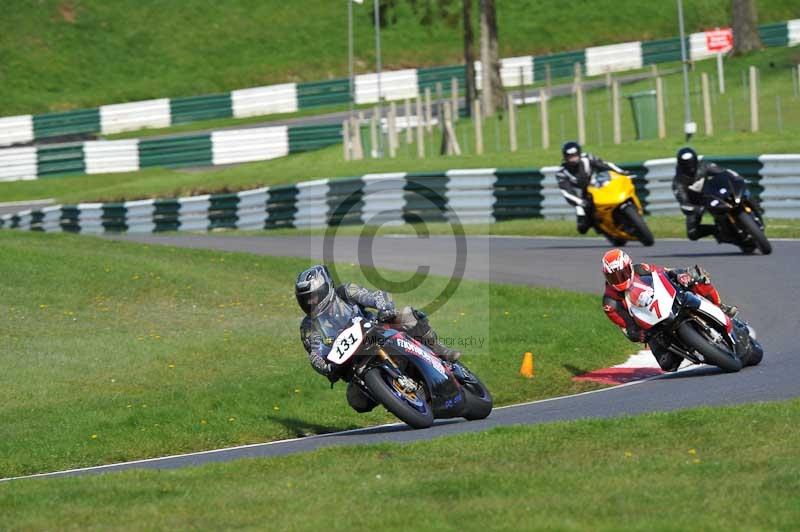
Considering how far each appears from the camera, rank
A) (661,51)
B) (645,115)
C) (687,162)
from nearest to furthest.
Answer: (687,162)
(645,115)
(661,51)

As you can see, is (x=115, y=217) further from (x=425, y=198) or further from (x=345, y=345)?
(x=345, y=345)

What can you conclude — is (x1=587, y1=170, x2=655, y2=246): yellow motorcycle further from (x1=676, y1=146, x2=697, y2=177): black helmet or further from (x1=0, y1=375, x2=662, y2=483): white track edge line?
(x1=0, y1=375, x2=662, y2=483): white track edge line

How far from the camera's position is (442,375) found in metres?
11.4

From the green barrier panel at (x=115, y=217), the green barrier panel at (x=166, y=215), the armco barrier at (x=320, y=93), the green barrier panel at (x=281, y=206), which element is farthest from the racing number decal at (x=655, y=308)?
the armco barrier at (x=320, y=93)

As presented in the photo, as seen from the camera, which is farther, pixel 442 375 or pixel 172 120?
pixel 172 120

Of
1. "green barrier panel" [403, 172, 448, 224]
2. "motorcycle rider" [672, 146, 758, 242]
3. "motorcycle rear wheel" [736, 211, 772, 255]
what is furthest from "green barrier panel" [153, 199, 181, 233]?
"motorcycle rear wheel" [736, 211, 772, 255]

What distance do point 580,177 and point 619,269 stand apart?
9028 mm

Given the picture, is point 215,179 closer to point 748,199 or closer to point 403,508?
point 748,199

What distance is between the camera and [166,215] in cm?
3384

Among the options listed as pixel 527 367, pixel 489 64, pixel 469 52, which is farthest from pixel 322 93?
pixel 527 367

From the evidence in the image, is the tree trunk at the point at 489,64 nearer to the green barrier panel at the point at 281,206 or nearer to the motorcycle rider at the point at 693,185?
the green barrier panel at the point at 281,206

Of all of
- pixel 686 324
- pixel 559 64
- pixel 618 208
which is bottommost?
pixel 686 324

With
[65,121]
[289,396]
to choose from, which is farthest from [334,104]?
[289,396]

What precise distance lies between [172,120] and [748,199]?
3788cm
